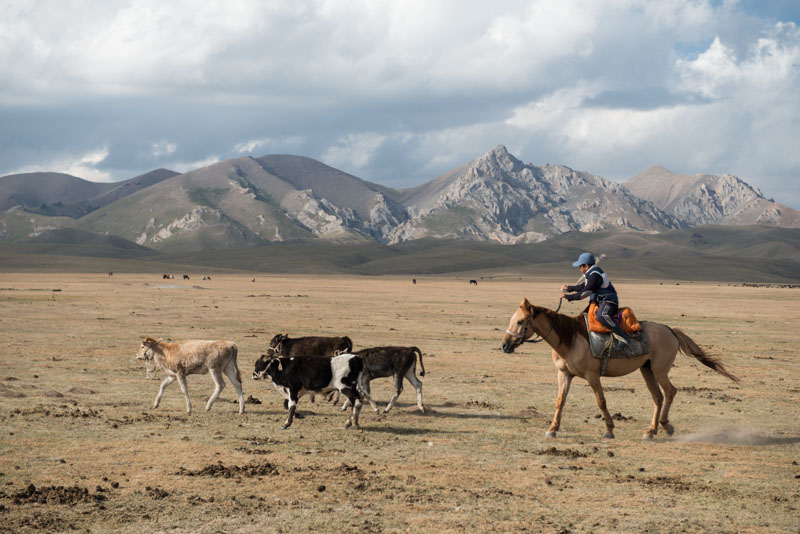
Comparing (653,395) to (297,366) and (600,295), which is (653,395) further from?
(297,366)

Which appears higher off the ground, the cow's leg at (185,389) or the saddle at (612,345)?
the saddle at (612,345)

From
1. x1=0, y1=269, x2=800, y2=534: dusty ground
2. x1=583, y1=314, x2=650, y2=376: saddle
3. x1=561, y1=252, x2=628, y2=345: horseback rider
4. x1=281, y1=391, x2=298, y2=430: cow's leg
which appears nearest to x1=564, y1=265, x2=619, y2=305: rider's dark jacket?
x1=561, y1=252, x2=628, y2=345: horseback rider

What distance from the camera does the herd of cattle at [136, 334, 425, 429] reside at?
52.9ft

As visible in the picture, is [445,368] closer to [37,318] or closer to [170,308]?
[37,318]

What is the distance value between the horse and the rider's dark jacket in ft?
1.91

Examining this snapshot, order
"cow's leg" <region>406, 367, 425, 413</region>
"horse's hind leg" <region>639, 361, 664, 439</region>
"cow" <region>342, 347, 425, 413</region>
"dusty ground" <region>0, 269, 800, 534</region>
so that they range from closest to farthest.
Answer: "dusty ground" <region>0, 269, 800, 534</region>, "horse's hind leg" <region>639, 361, 664, 439</region>, "cow's leg" <region>406, 367, 425, 413</region>, "cow" <region>342, 347, 425, 413</region>

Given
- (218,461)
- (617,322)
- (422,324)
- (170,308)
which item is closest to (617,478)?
(617,322)

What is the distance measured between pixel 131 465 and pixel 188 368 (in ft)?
17.2

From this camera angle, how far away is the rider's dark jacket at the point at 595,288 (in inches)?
615

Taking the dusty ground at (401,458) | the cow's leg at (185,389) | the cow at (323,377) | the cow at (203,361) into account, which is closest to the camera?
the dusty ground at (401,458)

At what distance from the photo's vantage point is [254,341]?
3359 centimetres

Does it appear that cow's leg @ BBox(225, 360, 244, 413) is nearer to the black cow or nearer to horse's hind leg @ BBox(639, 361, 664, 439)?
the black cow

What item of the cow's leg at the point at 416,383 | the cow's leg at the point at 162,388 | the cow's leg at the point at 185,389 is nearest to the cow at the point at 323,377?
the cow's leg at the point at 416,383

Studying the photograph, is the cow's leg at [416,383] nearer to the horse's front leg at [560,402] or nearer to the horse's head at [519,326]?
the horse's head at [519,326]
